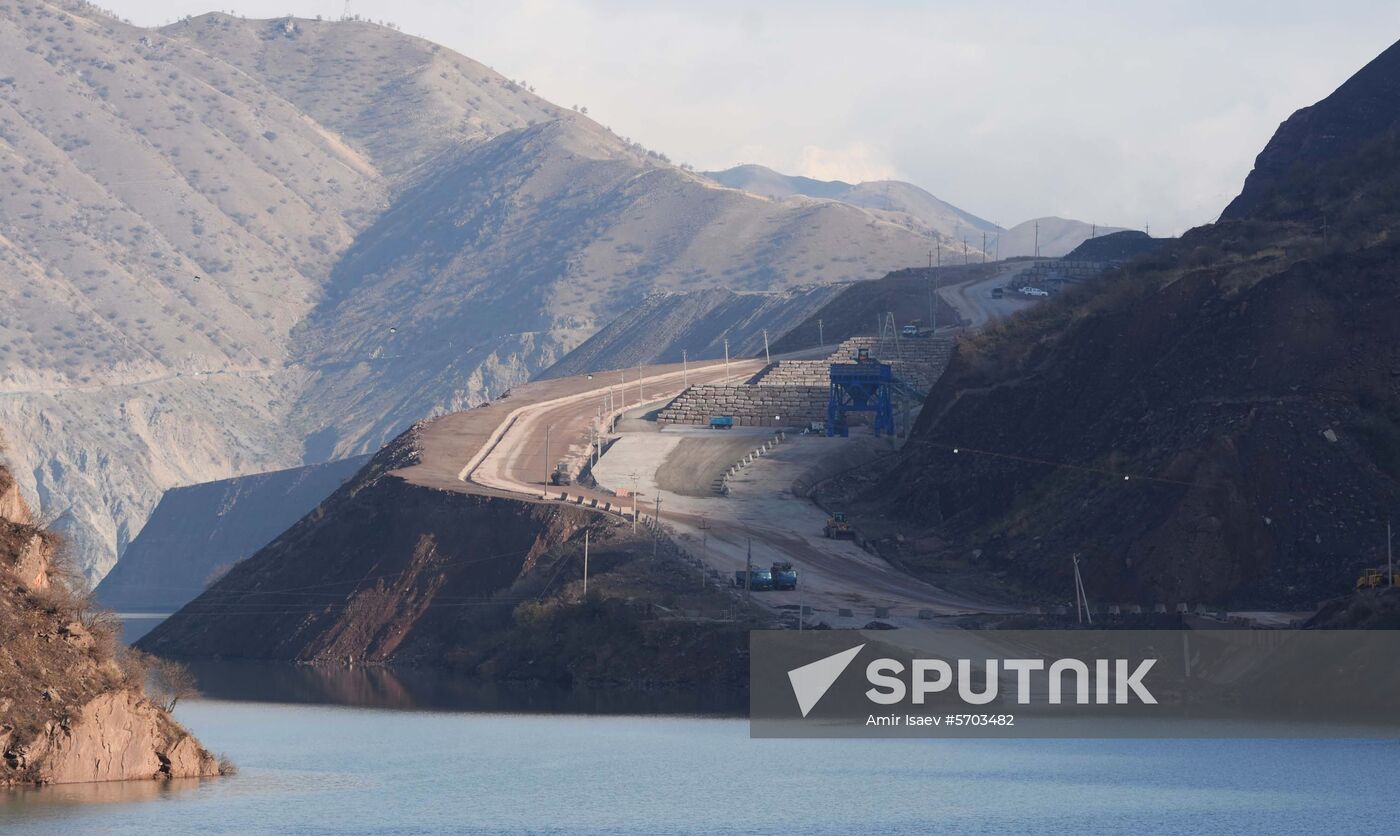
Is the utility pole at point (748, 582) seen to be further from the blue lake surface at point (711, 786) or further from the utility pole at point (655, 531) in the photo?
the blue lake surface at point (711, 786)

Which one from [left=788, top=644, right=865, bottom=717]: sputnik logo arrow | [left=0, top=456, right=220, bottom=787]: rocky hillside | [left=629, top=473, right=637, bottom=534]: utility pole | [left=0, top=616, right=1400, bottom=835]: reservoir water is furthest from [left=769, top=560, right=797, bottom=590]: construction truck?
[left=0, top=456, right=220, bottom=787]: rocky hillside

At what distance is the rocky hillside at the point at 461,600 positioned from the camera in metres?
130

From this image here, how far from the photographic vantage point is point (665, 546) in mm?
141625

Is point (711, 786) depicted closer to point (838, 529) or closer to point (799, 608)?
point (799, 608)

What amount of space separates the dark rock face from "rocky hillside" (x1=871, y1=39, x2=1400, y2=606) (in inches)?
618

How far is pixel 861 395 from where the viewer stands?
178625 millimetres

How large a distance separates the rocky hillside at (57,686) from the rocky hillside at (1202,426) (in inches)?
2407

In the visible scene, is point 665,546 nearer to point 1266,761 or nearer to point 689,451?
point 689,451

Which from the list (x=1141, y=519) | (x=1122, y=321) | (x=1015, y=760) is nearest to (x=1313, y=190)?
(x=1122, y=321)

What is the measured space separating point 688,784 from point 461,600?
62.2 m

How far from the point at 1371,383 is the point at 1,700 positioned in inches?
3277

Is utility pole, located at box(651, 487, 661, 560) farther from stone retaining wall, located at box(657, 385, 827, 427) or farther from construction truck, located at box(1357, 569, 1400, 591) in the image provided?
construction truck, located at box(1357, 569, 1400, 591)

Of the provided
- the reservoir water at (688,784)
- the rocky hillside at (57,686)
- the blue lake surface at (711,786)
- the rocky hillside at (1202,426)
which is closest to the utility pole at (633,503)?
the rocky hillside at (1202,426)

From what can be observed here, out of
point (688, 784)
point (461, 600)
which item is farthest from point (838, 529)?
point (688, 784)
